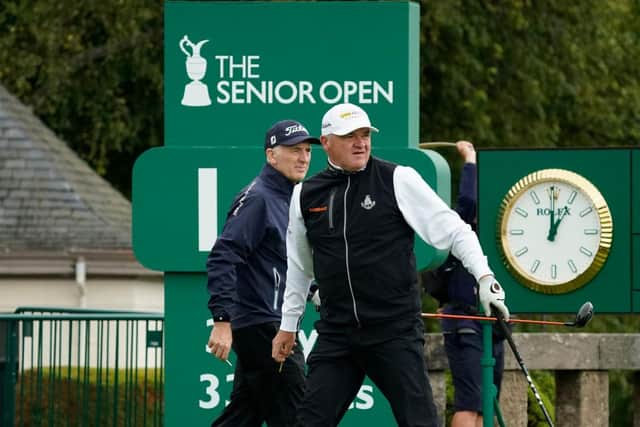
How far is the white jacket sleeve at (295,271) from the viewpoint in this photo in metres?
8.86

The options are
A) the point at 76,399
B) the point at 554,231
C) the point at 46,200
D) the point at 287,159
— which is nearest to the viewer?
the point at 287,159

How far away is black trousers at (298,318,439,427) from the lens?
855cm

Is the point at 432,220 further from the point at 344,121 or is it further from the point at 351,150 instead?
the point at 344,121

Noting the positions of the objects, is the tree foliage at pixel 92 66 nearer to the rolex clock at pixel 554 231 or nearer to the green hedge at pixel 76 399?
the green hedge at pixel 76 399

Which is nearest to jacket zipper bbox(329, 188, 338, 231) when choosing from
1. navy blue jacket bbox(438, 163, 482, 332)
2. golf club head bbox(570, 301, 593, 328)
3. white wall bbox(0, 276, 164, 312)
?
golf club head bbox(570, 301, 593, 328)

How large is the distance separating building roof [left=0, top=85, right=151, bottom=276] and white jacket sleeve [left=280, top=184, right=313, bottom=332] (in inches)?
674

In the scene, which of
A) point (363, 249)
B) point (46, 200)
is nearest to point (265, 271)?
point (363, 249)

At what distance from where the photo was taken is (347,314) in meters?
8.62

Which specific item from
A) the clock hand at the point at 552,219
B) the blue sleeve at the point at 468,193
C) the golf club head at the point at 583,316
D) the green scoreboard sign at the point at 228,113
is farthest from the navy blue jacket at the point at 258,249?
the clock hand at the point at 552,219

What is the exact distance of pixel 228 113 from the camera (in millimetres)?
11594

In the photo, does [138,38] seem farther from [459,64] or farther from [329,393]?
[329,393]

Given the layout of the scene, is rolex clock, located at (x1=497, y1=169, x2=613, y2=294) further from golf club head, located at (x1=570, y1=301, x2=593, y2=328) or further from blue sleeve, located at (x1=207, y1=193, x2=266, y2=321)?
golf club head, located at (x1=570, y1=301, x2=593, y2=328)

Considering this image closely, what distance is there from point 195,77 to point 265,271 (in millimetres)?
2068

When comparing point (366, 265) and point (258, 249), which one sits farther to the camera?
point (258, 249)
